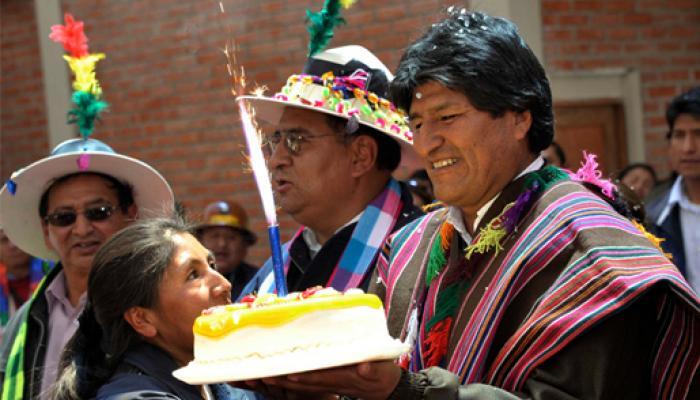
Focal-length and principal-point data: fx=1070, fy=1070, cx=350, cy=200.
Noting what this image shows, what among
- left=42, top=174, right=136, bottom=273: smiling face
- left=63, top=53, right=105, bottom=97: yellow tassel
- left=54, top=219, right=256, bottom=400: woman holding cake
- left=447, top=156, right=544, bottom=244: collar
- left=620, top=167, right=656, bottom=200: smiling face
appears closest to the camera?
left=447, top=156, right=544, bottom=244: collar

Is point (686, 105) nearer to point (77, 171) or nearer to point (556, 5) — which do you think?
point (556, 5)

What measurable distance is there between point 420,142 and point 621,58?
5.73 m

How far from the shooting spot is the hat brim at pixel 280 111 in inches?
148

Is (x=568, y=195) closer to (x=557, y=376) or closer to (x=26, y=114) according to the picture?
(x=557, y=376)

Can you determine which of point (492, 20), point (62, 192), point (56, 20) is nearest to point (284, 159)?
point (62, 192)

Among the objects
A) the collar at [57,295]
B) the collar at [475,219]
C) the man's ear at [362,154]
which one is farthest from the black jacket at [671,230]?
the collar at [57,295]

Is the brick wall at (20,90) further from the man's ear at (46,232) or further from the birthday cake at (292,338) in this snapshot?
the birthday cake at (292,338)

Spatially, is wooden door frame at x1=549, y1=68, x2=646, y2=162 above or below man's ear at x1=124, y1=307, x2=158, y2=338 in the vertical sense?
above

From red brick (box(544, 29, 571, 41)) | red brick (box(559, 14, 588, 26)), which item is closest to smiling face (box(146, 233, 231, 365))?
red brick (box(544, 29, 571, 41))

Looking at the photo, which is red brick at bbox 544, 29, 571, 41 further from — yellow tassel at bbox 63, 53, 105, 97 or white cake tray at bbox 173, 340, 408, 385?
white cake tray at bbox 173, 340, 408, 385

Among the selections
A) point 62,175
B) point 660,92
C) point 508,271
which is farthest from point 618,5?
point 508,271

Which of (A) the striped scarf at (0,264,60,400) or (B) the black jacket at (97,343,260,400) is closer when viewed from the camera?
(B) the black jacket at (97,343,260,400)

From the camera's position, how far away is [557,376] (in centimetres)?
242

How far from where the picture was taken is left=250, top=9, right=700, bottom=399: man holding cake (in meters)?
2.41
